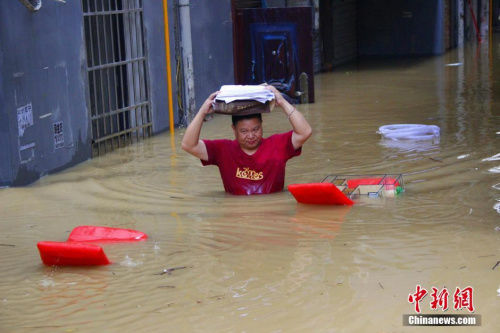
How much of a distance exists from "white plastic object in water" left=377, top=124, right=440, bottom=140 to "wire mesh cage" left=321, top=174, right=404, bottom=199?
2.71m

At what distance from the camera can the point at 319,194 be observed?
22.1ft

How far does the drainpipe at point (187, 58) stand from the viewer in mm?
12289

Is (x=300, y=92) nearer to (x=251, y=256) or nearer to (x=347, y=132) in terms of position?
(x=347, y=132)

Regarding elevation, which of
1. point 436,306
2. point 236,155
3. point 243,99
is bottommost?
point 436,306

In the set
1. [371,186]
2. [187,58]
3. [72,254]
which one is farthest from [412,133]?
[72,254]

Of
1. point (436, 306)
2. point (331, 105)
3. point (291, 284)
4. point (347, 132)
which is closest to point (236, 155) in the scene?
point (291, 284)

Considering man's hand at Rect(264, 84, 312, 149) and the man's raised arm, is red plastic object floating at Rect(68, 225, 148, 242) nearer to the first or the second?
the man's raised arm

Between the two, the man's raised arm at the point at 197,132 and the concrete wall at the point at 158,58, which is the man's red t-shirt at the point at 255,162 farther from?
the concrete wall at the point at 158,58

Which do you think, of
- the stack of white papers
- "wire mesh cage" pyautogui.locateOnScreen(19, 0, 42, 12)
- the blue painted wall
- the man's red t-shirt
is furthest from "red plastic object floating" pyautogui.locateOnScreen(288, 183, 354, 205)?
the blue painted wall

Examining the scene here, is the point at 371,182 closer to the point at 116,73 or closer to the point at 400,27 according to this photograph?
the point at 116,73

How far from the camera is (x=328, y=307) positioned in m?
4.45

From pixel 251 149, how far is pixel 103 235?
5.11ft

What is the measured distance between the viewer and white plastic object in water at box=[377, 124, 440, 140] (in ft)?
33.9

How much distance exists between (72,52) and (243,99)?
3609 millimetres
